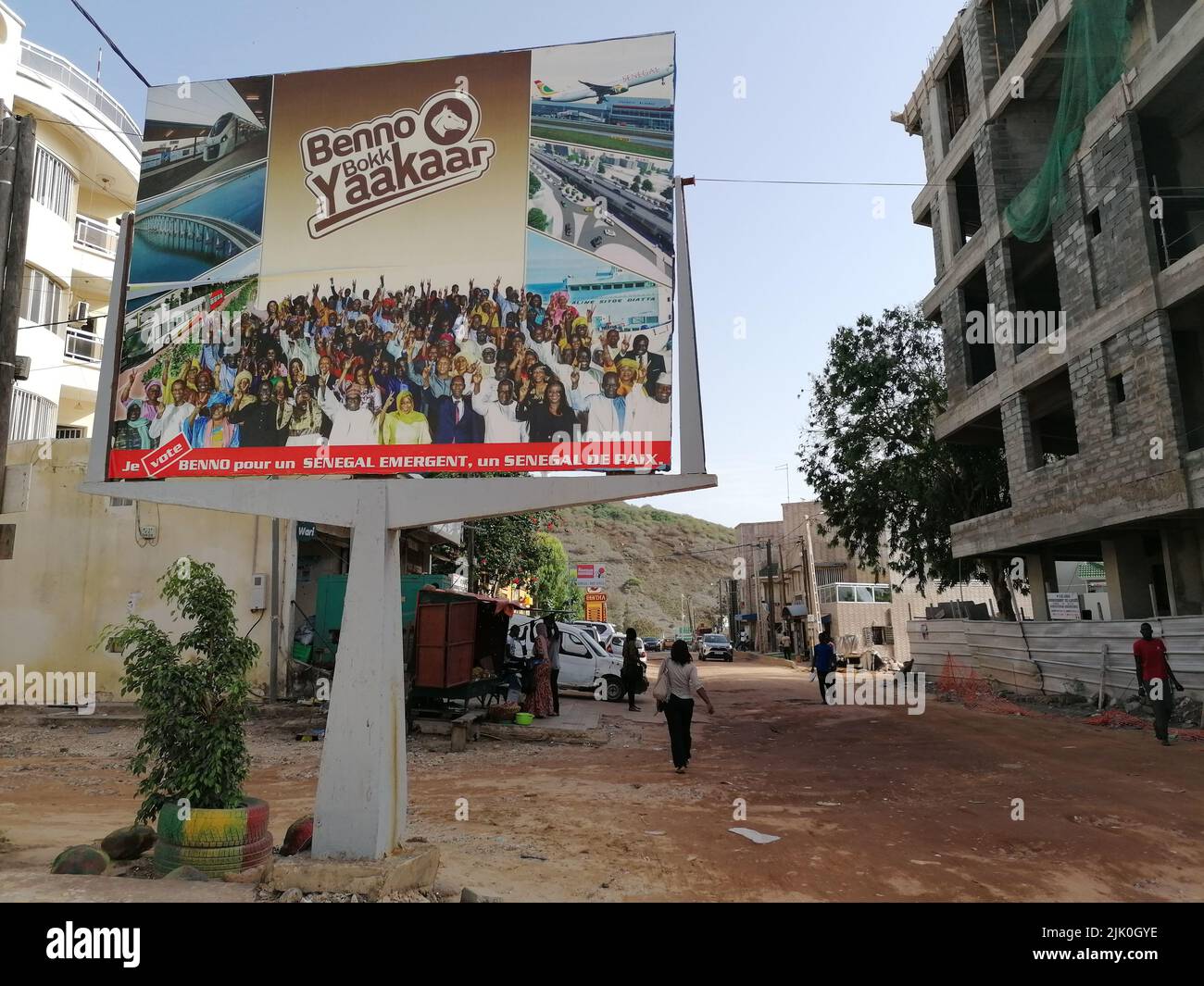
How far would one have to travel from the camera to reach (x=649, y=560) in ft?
405

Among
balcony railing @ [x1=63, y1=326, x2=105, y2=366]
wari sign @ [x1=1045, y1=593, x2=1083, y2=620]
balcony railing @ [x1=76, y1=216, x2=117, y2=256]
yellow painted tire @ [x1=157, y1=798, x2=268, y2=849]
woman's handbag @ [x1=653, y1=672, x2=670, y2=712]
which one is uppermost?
balcony railing @ [x1=76, y1=216, x2=117, y2=256]

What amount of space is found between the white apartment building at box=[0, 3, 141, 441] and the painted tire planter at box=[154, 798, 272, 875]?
62.6ft

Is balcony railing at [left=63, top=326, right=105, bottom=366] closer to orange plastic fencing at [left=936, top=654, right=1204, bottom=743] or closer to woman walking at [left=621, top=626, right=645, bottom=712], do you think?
woman walking at [left=621, top=626, right=645, bottom=712]

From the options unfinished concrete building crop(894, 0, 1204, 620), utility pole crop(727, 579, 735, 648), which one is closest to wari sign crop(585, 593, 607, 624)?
utility pole crop(727, 579, 735, 648)

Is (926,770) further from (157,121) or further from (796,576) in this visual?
(796,576)

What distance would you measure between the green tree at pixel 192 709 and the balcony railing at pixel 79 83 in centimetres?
2087

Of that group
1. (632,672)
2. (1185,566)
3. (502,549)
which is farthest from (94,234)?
(1185,566)

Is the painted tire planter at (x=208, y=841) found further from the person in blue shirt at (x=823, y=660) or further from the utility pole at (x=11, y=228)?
the person in blue shirt at (x=823, y=660)

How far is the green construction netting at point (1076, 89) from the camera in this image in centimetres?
1675

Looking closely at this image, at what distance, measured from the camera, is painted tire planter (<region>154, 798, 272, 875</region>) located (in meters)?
5.30

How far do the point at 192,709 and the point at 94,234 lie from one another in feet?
85.3

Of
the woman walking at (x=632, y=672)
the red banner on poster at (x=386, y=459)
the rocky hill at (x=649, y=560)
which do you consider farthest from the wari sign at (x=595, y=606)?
the red banner on poster at (x=386, y=459)
